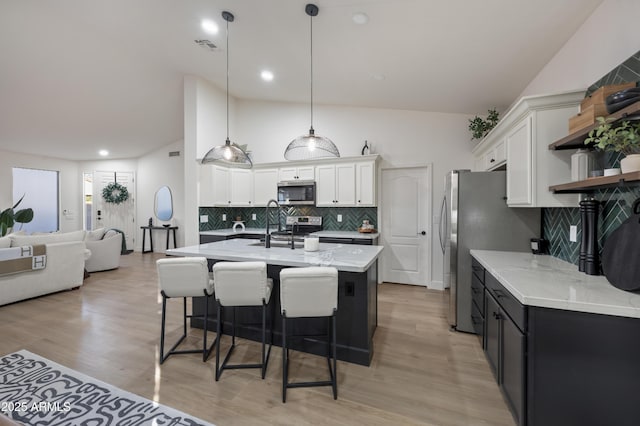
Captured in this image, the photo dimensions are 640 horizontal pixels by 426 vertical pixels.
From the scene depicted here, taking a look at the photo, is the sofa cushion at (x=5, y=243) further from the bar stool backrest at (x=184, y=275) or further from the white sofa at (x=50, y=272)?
the bar stool backrest at (x=184, y=275)

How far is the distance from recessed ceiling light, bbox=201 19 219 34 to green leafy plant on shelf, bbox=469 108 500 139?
359 centimetres

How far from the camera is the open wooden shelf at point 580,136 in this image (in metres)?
1.34

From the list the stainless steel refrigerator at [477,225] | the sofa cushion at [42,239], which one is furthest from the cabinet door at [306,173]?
the sofa cushion at [42,239]

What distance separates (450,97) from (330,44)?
1.90m

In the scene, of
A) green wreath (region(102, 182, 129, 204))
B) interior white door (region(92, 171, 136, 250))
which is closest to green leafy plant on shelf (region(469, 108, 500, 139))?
interior white door (region(92, 171, 136, 250))

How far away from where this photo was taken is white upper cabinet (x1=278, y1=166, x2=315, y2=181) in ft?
16.0

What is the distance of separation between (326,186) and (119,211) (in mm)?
6831

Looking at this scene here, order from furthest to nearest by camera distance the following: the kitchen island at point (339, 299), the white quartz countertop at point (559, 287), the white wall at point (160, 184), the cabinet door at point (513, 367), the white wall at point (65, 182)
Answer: the white wall at point (160, 184)
the white wall at point (65, 182)
the kitchen island at point (339, 299)
the cabinet door at point (513, 367)
the white quartz countertop at point (559, 287)

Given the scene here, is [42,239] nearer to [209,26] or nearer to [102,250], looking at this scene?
[102,250]

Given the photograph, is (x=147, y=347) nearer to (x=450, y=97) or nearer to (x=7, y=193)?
(x=450, y=97)

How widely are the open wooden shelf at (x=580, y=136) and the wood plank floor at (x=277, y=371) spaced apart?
1.85m

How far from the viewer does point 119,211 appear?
798cm

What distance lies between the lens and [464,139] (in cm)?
435

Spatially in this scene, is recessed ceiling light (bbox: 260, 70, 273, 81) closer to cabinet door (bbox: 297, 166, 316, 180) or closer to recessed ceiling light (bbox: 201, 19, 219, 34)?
recessed ceiling light (bbox: 201, 19, 219, 34)
